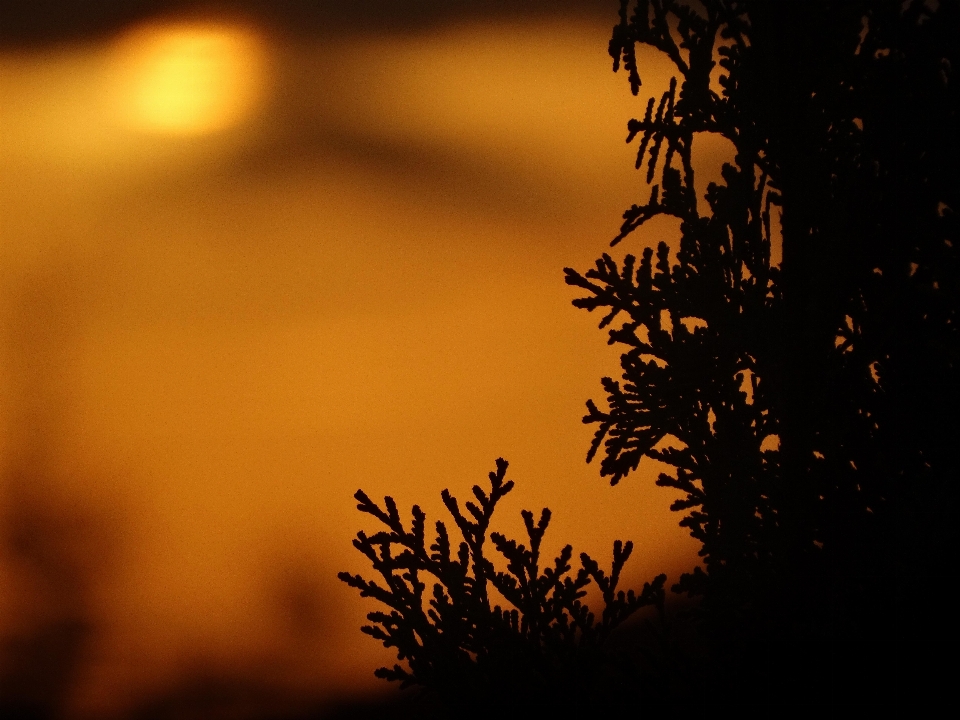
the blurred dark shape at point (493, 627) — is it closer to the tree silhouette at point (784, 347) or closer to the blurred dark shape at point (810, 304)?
the tree silhouette at point (784, 347)

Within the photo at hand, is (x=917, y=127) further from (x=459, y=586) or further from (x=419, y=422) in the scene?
(x=419, y=422)

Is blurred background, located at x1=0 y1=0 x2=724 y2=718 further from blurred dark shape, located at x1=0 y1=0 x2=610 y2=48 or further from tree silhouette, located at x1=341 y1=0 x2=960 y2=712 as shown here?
tree silhouette, located at x1=341 y1=0 x2=960 y2=712

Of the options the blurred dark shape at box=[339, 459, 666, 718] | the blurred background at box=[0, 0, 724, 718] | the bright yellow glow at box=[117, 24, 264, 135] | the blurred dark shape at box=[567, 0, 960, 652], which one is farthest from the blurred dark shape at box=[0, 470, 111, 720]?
the blurred dark shape at box=[567, 0, 960, 652]

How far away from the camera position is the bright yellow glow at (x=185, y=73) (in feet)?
17.9

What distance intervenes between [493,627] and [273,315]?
2926 millimetres

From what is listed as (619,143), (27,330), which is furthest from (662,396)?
(27,330)

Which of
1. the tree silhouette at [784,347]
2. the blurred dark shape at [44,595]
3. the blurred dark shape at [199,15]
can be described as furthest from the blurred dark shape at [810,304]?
the blurred dark shape at [44,595]

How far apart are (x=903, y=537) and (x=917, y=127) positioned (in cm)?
123

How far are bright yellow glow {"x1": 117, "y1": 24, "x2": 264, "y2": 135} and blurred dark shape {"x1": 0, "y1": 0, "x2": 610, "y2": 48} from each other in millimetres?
125

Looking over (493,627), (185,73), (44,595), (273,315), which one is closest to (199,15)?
(185,73)

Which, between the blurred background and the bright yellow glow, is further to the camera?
the bright yellow glow

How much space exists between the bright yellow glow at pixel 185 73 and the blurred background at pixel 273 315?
0.06 ft

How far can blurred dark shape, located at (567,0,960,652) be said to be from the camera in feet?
8.11

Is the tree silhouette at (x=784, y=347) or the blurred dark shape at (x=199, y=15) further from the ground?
the blurred dark shape at (x=199, y=15)
